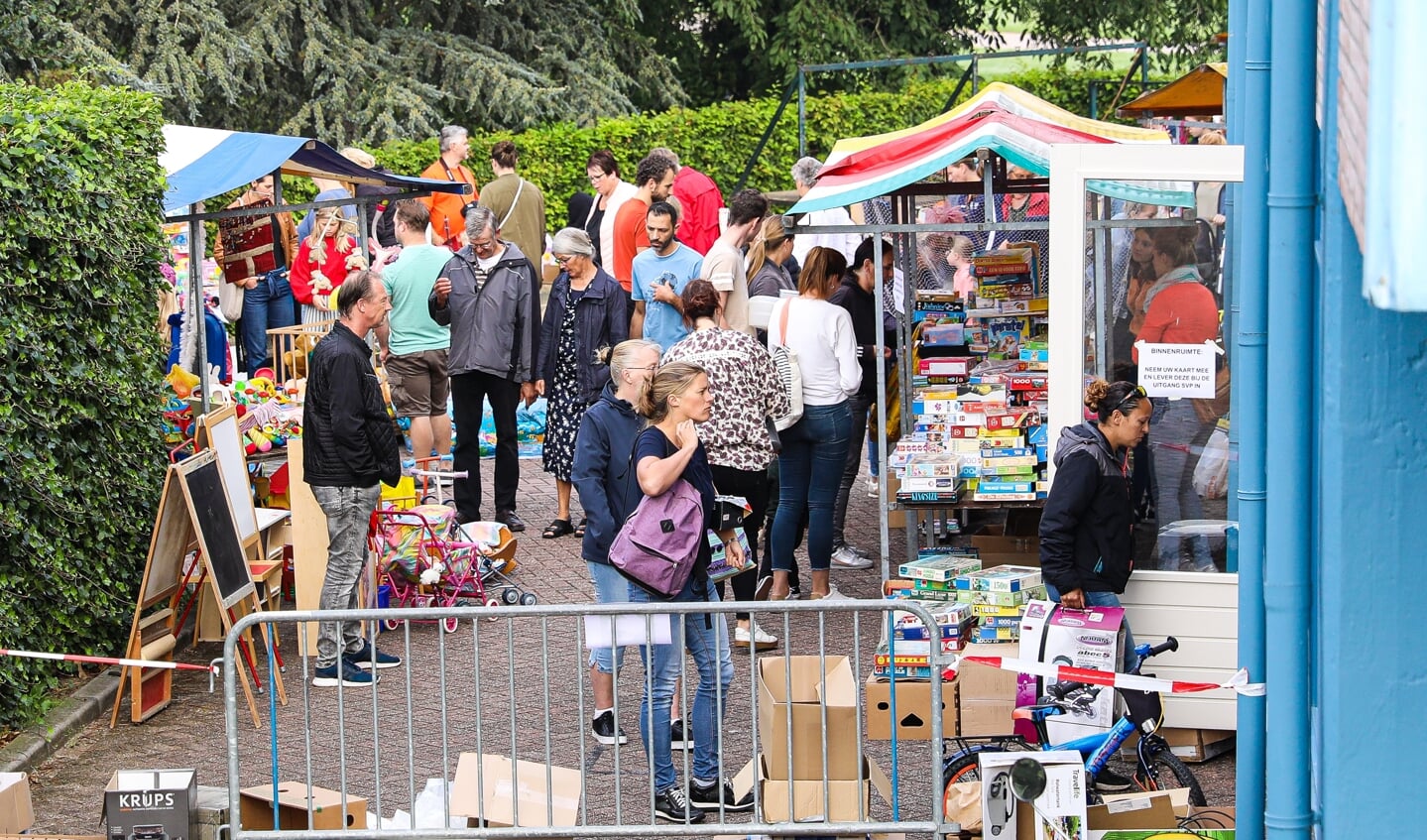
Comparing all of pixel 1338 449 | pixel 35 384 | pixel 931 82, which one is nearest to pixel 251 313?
pixel 35 384

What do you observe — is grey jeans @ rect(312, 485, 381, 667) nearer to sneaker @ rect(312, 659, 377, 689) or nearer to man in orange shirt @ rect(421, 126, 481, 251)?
sneaker @ rect(312, 659, 377, 689)

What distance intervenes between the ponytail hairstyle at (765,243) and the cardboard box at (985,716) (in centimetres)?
428

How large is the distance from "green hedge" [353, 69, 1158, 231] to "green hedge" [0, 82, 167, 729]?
31.1 feet

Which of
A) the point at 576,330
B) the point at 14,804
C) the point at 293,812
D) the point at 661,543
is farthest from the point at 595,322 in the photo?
the point at 14,804

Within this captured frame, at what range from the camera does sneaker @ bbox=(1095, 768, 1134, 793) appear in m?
6.25

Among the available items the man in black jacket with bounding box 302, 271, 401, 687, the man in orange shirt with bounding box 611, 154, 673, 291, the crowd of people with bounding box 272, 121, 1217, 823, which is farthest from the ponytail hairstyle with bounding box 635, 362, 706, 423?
the man in orange shirt with bounding box 611, 154, 673, 291

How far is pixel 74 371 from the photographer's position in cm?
784

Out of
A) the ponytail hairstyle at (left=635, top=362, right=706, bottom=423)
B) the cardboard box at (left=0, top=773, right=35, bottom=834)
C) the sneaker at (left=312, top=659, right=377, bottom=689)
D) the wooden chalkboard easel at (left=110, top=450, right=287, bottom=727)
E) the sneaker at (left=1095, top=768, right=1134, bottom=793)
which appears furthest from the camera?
the sneaker at (left=312, top=659, right=377, bottom=689)

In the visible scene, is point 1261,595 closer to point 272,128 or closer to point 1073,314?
point 1073,314

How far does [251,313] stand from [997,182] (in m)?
6.90

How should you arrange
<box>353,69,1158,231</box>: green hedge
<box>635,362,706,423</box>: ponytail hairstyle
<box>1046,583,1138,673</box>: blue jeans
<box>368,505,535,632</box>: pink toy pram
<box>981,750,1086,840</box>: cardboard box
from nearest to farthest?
<box>981,750,1086,840</box>: cardboard box, <box>635,362,706,423</box>: ponytail hairstyle, <box>1046,583,1138,673</box>: blue jeans, <box>368,505,535,632</box>: pink toy pram, <box>353,69,1158,231</box>: green hedge

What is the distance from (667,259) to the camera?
419 inches

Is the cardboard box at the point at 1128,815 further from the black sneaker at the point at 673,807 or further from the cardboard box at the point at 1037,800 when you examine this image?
the black sneaker at the point at 673,807

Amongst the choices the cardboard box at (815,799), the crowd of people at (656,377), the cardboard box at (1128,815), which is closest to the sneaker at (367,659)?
the crowd of people at (656,377)
